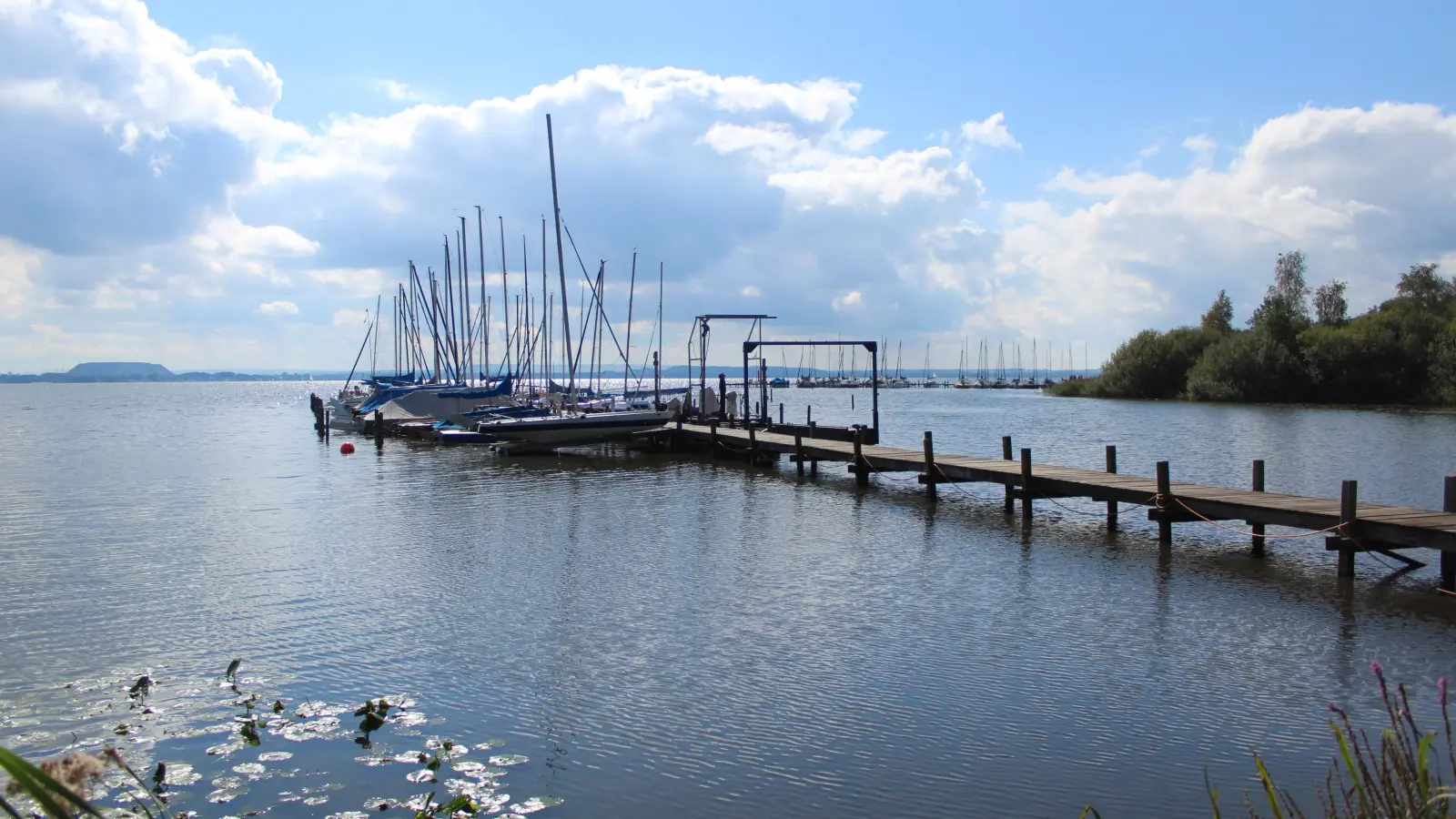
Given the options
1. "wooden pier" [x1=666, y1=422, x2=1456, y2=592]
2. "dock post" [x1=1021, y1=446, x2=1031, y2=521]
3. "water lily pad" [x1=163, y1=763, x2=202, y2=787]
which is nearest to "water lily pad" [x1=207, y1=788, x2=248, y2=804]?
"water lily pad" [x1=163, y1=763, x2=202, y2=787]

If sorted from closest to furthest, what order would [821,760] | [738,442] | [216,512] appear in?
[821,760] → [216,512] → [738,442]

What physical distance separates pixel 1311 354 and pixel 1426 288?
599 inches

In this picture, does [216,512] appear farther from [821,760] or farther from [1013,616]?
[821,760]

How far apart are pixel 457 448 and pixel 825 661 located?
1487 inches

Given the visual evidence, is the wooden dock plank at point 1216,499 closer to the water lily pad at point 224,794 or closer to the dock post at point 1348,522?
the dock post at point 1348,522

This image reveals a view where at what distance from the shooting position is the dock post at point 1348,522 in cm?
1662

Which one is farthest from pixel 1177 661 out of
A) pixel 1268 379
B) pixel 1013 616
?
pixel 1268 379

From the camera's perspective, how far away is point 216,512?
27.1m

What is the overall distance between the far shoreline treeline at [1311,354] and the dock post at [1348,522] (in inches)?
2834

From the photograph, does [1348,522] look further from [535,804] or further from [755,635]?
[535,804]

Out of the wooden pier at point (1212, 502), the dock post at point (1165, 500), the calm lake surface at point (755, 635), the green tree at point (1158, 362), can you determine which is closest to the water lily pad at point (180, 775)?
the calm lake surface at point (755, 635)

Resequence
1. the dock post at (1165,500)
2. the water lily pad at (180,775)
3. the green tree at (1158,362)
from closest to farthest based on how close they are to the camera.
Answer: the water lily pad at (180,775) → the dock post at (1165,500) → the green tree at (1158,362)

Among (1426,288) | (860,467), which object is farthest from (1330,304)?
(860,467)

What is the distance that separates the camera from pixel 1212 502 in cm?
1944
